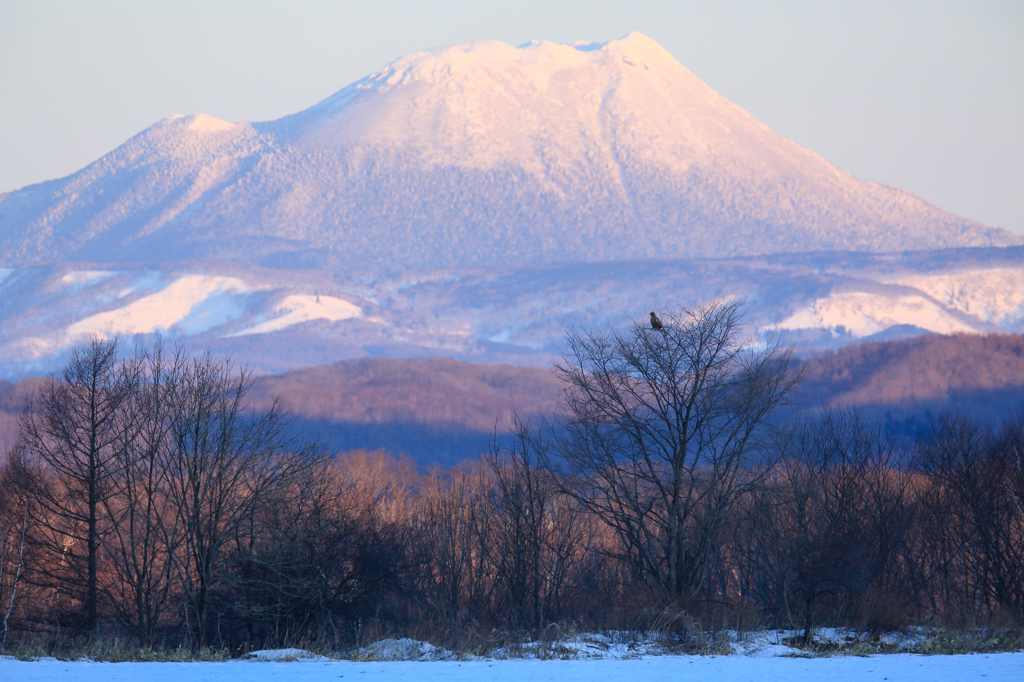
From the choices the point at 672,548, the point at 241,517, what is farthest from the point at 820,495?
the point at 241,517

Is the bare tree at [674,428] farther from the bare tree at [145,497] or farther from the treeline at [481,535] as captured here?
the bare tree at [145,497]

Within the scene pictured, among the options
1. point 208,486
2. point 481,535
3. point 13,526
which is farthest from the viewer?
point 481,535

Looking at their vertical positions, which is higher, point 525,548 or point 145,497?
point 145,497

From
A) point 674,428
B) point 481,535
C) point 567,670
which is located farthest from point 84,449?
point 567,670

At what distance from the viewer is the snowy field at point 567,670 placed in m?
17.2

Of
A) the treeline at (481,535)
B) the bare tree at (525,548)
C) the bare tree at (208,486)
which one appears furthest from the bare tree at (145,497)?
the bare tree at (525,548)

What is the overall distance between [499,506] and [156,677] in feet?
55.1

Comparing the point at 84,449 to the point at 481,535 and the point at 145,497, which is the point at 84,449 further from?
the point at 481,535

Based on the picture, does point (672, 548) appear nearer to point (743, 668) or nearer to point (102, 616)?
point (743, 668)

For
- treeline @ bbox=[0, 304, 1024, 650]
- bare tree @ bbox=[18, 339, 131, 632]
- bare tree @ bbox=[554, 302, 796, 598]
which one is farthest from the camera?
bare tree @ bbox=[18, 339, 131, 632]

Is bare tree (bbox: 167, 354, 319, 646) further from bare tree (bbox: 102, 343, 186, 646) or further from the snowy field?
the snowy field

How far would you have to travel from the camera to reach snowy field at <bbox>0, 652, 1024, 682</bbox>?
1723 centimetres

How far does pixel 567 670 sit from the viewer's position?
17938 mm

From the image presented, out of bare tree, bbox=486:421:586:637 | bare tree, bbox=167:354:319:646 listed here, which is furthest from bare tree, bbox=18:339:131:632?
bare tree, bbox=486:421:586:637
